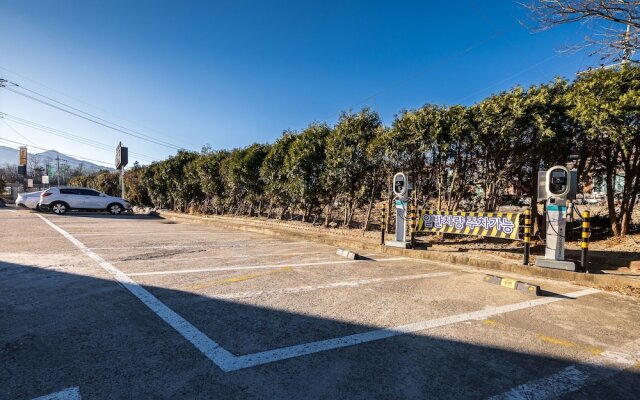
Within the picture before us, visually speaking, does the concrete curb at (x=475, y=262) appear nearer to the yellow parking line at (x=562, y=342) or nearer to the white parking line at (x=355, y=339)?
the white parking line at (x=355, y=339)

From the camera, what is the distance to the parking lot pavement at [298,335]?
242 centimetres

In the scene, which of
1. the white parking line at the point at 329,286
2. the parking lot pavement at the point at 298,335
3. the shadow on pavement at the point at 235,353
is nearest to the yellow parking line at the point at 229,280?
the parking lot pavement at the point at 298,335

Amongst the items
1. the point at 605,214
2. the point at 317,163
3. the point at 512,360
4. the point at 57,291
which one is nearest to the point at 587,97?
the point at 605,214

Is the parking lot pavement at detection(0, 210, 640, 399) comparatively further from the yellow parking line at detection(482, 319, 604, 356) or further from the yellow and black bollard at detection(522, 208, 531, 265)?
the yellow and black bollard at detection(522, 208, 531, 265)

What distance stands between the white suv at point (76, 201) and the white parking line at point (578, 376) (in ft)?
70.7

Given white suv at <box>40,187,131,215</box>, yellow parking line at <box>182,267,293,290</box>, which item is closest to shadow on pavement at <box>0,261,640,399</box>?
yellow parking line at <box>182,267,293,290</box>

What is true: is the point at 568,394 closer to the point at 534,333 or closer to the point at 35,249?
the point at 534,333

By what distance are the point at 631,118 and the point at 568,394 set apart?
7571mm

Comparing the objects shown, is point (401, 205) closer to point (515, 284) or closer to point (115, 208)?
point (515, 284)

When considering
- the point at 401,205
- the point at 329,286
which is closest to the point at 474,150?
the point at 401,205

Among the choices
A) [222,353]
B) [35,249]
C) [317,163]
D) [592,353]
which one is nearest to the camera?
[222,353]

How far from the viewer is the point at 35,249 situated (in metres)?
7.08

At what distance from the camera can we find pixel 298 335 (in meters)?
3.24

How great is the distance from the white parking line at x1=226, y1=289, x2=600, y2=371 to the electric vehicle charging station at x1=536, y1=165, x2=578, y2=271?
7.67 feet
